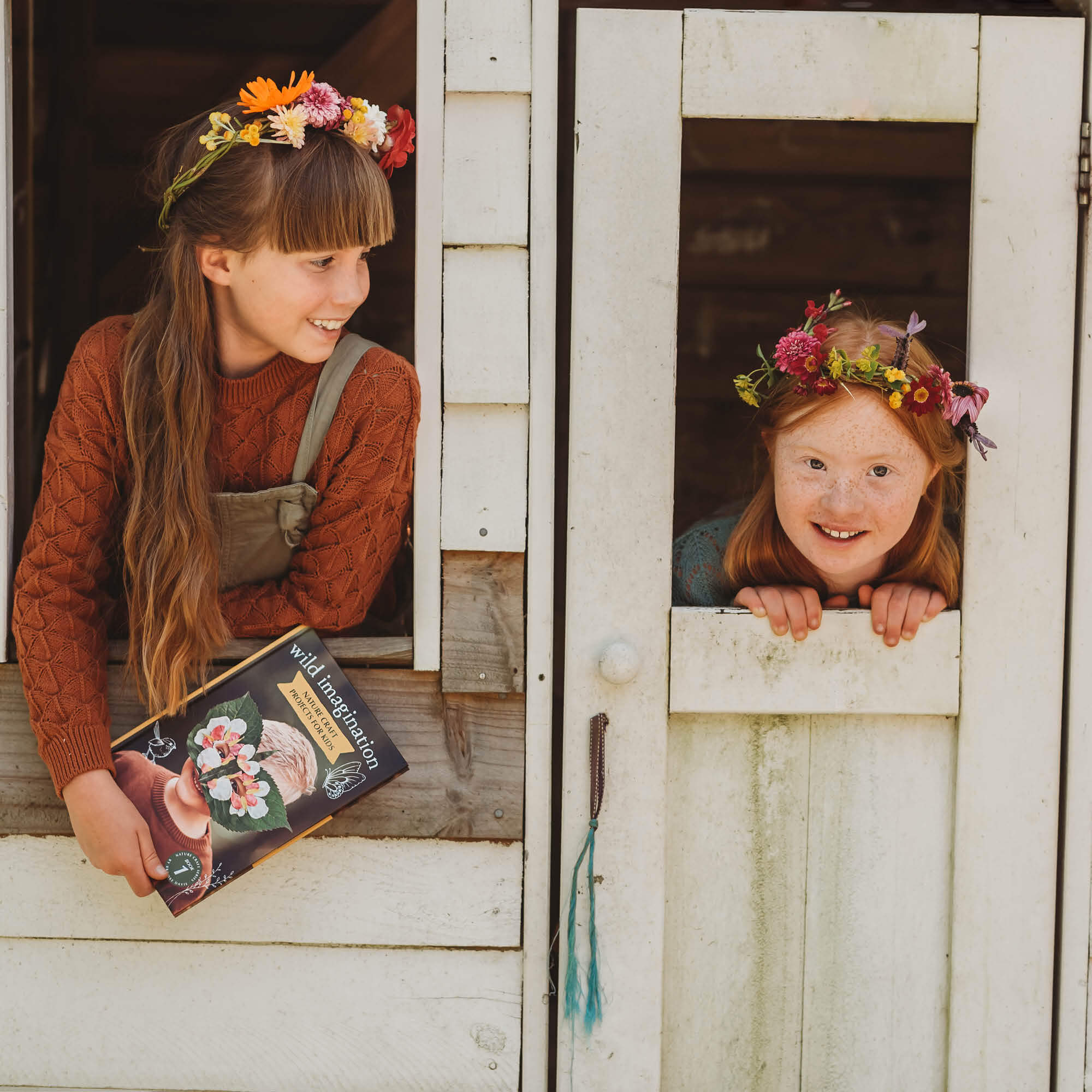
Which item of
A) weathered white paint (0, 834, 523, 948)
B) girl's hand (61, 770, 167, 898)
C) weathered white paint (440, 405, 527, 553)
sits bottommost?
weathered white paint (0, 834, 523, 948)

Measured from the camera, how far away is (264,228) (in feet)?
5.41

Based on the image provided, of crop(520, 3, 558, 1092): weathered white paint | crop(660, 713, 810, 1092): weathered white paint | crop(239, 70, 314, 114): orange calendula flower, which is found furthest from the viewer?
crop(660, 713, 810, 1092): weathered white paint

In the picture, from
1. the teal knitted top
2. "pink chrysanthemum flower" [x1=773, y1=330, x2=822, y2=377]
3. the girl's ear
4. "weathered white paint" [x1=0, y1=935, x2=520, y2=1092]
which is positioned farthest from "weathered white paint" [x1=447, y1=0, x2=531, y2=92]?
"weathered white paint" [x1=0, y1=935, x2=520, y2=1092]

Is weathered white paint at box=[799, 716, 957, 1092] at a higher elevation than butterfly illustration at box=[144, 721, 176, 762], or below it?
below

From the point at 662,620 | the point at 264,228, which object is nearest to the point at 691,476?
the point at 662,620

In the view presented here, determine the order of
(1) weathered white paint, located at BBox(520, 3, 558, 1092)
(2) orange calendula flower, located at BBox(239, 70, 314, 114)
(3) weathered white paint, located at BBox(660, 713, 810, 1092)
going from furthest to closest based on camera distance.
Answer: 1. (3) weathered white paint, located at BBox(660, 713, 810, 1092)
2. (1) weathered white paint, located at BBox(520, 3, 558, 1092)
3. (2) orange calendula flower, located at BBox(239, 70, 314, 114)

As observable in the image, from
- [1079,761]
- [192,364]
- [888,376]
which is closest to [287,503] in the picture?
[192,364]

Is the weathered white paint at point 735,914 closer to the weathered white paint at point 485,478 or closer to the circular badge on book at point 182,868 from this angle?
the weathered white paint at point 485,478

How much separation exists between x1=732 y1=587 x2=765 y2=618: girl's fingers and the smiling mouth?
0.46 ft

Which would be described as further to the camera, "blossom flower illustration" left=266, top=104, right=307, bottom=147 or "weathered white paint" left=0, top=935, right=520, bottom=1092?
"weathered white paint" left=0, top=935, right=520, bottom=1092

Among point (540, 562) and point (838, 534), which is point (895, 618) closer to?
point (838, 534)

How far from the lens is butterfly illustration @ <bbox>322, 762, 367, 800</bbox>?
5.65 feet

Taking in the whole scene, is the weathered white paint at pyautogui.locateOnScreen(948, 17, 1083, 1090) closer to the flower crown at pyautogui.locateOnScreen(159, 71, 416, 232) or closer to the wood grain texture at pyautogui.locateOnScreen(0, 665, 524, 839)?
the wood grain texture at pyautogui.locateOnScreen(0, 665, 524, 839)

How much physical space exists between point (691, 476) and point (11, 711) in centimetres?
203
